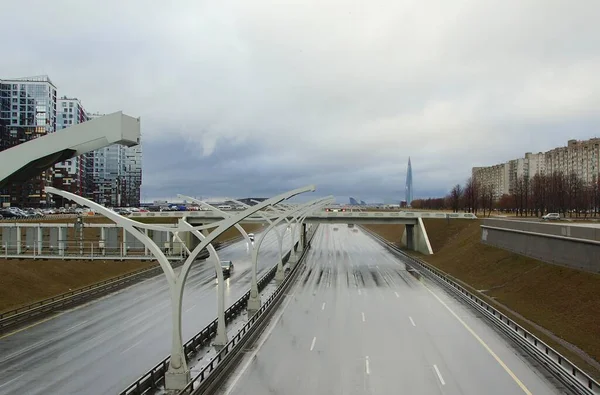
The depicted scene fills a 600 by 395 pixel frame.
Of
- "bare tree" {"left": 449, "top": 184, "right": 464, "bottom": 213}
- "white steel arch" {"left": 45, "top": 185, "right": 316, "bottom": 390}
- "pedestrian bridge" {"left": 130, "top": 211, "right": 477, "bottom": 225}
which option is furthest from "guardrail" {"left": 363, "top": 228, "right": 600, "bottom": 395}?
"bare tree" {"left": 449, "top": 184, "right": 464, "bottom": 213}

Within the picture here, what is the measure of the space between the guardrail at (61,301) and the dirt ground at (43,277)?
2.57m

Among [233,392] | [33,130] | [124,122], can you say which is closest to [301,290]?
[233,392]

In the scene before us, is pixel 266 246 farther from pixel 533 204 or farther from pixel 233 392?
pixel 233 392

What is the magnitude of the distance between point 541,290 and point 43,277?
153ft

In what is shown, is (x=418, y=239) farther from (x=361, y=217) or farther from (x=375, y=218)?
(x=361, y=217)

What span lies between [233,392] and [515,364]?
46.5 ft

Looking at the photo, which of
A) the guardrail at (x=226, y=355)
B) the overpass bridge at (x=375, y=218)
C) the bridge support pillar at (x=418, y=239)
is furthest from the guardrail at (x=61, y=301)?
the bridge support pillar at (x=418, y=239)

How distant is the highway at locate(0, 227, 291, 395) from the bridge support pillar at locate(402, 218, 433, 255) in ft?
139

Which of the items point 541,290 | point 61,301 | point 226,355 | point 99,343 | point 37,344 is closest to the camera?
point 226,355

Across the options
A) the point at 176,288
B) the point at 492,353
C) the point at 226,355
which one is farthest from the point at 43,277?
the point at 492,353

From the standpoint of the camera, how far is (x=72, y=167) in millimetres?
147250

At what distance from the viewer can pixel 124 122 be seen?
10.0 metres

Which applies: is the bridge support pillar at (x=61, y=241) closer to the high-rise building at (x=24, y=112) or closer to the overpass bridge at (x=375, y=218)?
the overpass bridge at (x=375, y=218)

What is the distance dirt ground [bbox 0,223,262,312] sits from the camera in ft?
134
